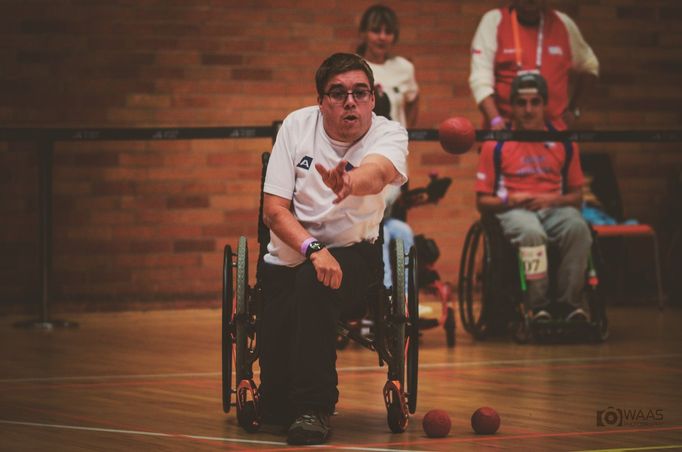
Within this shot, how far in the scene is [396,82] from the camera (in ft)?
21.9

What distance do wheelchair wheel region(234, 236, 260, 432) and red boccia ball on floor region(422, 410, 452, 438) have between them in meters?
0.49

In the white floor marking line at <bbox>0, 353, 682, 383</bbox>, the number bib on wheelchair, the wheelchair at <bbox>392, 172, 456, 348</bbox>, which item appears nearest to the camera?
the white floor marking line at <bbox>0, 353, 682, 383</bbox>

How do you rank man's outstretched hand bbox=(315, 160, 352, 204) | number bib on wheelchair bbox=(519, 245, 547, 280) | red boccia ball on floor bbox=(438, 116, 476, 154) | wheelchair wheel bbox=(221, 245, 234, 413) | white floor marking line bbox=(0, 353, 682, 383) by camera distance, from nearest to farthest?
1. man's outstretched hand bbox=(315, 160, 352, 204)
2. wheelchair wheel bbox=(221, 245, 234, 413)
3. white floor marking line bbox=(0, 353, 682, 383)
4. red boccia ball on floor bbox=(438, 116, 476, 154)
5. number bib on wheelchair bbox=(519, 245, 547, 280)

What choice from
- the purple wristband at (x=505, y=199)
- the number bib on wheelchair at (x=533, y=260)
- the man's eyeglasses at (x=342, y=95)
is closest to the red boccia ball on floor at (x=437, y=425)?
the man's eyeglasses at (x=342, y=95)

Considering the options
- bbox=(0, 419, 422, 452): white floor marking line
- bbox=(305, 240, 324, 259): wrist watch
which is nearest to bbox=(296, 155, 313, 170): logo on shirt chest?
bbox=(305, 240, 324, 259): wrist watch

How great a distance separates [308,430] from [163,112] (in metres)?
4.61

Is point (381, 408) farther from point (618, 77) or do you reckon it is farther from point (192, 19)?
point (618, 77)

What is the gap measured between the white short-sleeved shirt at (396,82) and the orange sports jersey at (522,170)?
0.55 meters

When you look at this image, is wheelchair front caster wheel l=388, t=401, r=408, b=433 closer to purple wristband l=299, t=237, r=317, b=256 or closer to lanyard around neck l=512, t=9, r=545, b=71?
purple wristband l=299, t=237, r=317, b=256

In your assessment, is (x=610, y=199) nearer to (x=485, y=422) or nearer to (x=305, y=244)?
(x=485, y=422)

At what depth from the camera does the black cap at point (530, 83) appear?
248 inches

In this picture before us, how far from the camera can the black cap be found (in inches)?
248

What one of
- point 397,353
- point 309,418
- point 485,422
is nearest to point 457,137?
point 397,353

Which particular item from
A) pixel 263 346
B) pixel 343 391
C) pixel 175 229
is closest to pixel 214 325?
pixel 175 229
